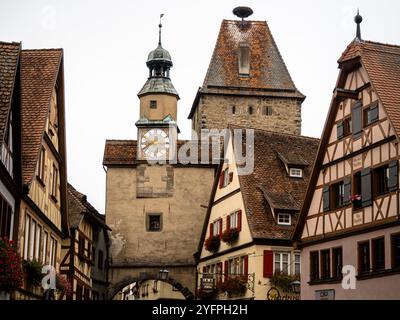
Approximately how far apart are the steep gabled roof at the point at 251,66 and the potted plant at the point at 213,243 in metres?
19.7

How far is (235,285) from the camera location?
115ft

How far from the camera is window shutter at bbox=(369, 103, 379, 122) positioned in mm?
25717

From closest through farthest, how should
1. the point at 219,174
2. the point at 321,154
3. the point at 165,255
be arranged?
the point at 321,154
the point at 219,174
the point at 165,255

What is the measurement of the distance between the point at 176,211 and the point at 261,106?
13.6 metres

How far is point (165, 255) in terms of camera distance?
47.3 m

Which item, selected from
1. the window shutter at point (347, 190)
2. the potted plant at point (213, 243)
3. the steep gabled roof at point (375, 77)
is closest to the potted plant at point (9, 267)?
the steep gabled roof at point (375, 77)

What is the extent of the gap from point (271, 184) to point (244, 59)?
2373 cm

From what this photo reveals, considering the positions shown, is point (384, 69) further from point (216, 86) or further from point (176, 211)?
point (216, 86)

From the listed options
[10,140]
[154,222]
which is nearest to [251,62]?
[154,222]

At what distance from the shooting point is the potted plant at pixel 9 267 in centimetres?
1703

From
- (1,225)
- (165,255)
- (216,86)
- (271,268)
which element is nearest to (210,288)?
(271,268)

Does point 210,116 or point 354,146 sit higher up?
point 210,116

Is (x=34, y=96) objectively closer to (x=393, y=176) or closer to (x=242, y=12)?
(x=393, y=176)

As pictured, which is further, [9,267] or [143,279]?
[143,279]
